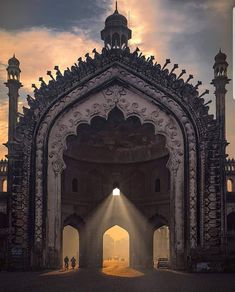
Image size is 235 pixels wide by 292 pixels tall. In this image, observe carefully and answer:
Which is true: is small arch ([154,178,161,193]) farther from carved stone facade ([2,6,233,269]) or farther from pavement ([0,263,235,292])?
pavement ([0,263,235,292])

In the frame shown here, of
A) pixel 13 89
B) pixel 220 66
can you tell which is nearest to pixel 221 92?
pixel 220 66

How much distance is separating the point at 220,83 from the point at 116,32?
30.0 ft

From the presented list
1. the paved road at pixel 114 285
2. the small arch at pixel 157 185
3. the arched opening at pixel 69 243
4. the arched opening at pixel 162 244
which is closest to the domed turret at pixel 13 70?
the small arch at pixel 157 185

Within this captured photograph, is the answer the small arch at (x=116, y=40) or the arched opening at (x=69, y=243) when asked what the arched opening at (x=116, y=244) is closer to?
the arched opening at (x=69, y=243)

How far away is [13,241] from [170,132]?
1121 centimetres

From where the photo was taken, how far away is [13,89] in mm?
35812

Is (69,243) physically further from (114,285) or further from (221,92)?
(114,285)

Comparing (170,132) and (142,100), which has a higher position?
(142,100)

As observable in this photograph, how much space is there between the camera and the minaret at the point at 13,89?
3450 cm

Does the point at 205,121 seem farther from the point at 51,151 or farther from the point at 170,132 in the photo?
the point at 51,151

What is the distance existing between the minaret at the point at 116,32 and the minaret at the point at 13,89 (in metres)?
7.11

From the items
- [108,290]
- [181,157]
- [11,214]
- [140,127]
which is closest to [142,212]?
[140,127]

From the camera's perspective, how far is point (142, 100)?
30484 mm

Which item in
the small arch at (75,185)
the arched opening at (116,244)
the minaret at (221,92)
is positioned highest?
the minaret at (221,92)
